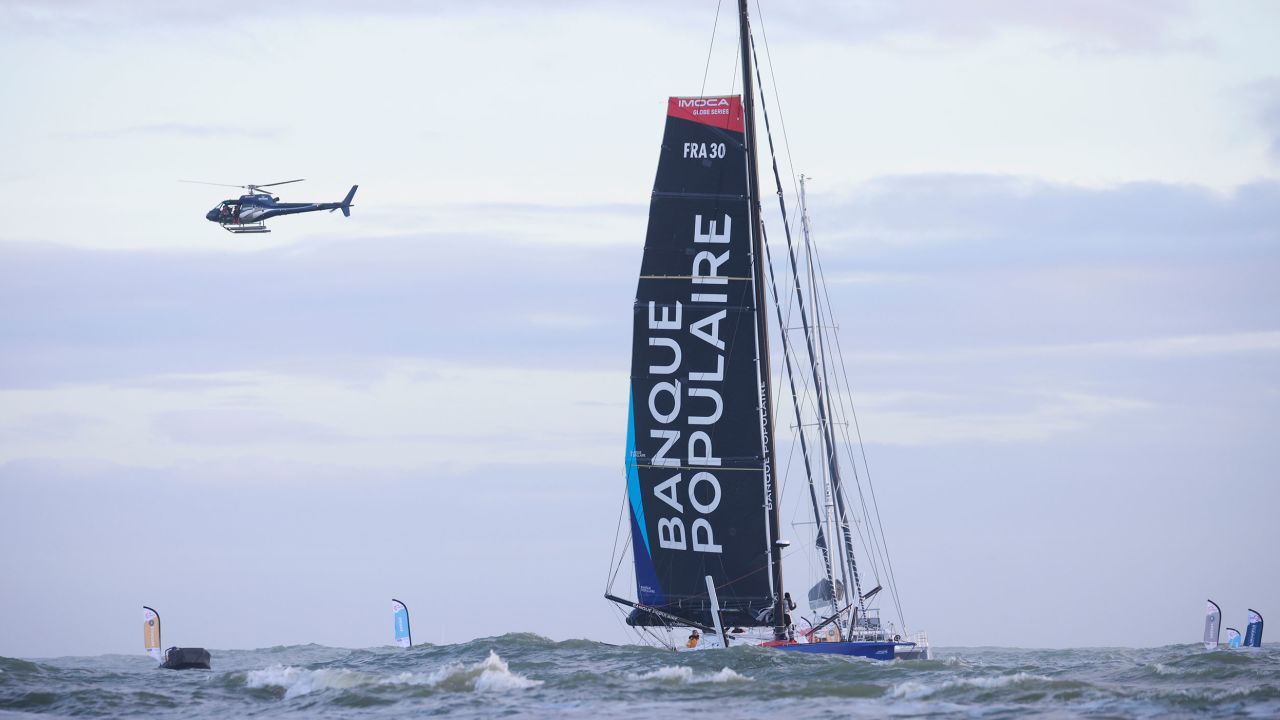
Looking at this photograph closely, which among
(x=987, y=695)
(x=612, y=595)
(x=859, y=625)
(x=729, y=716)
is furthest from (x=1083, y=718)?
(x=612, y=595)

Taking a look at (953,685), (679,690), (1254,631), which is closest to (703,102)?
(679,690)

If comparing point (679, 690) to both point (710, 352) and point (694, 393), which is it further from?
point (710, 352)

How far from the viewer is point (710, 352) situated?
36469 millimetres

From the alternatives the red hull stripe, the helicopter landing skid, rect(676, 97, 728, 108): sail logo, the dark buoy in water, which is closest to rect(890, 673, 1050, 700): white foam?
the red hull stripe

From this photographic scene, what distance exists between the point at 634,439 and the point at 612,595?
14.8ft

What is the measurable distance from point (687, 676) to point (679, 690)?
48.2 inches

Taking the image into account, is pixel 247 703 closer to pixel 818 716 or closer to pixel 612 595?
pixel 612 595

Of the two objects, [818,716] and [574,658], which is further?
[574,658]

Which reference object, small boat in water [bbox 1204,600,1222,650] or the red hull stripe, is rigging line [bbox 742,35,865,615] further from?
small boat in water [bbox 1204,600,1222,650]

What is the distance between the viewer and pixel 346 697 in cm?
3142

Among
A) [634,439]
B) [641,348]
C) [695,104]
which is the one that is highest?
[695,104]

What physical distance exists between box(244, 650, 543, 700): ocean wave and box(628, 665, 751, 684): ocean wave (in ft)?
8.98

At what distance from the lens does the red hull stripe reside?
36469 millimetres

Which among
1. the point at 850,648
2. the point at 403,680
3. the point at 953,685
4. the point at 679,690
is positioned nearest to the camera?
the point at 953,685
